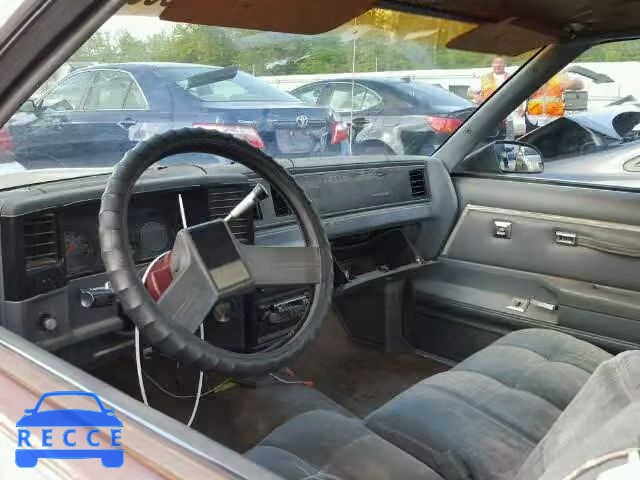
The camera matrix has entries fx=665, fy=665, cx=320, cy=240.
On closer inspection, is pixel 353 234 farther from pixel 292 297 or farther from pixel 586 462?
pixel 586 462

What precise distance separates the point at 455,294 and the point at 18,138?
7.08 ft

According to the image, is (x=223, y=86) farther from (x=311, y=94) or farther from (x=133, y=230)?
(x=133, y=230)

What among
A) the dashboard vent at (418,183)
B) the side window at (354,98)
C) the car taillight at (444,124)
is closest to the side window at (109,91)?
the side window at (354,98)

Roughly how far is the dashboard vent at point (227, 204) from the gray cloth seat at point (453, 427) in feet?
2.11

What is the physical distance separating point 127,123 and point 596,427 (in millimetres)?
1833

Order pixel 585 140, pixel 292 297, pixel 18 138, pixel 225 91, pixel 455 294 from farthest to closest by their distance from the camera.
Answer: pixel 455 294 → pixel 585 140 → pixel 225 91 → pixel 292 297 → pixel 18 138

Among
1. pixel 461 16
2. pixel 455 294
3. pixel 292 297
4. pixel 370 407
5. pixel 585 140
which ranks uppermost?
pixel 461 16

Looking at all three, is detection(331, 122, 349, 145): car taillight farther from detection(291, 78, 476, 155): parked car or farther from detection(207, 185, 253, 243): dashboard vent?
detection(207, 185, 253, 243): dashboard vent

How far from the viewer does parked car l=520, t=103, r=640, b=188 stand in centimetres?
293

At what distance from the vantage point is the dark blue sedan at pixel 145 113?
2.08 meters

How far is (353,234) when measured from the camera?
3.08 metres

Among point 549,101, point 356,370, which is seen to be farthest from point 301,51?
point 356,370

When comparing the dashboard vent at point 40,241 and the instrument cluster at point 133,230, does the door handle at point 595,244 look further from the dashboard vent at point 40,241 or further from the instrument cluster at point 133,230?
the dashboard vent at point 40,241

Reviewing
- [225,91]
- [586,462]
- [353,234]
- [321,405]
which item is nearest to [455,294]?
[353,234]
